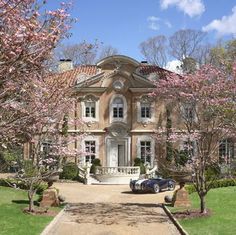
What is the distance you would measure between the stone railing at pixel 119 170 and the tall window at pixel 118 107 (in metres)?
5.51

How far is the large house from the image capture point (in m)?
39.3

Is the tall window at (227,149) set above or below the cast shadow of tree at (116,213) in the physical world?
above

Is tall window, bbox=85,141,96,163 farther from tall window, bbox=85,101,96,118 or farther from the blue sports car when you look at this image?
the blue sports car

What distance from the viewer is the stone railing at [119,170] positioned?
35.9 m

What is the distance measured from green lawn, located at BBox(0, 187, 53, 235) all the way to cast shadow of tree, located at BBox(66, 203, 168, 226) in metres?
1.70

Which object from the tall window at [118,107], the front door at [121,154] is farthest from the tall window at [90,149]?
the tall window at [118,107]

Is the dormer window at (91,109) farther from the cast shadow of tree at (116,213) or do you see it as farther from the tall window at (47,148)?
the tall window at (47,148)

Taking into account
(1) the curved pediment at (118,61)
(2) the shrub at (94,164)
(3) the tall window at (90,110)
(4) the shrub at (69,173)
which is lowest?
(4) the shrub at (69,173)

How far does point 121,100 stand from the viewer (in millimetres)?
39969

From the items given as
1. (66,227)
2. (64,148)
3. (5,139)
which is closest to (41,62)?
(5,139)

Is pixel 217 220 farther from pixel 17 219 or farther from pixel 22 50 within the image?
pixel 22 50

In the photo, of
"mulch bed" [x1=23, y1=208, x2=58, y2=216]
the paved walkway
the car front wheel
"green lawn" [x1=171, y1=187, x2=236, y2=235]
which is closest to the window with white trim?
the paved walkway

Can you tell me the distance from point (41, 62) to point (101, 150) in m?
32.4

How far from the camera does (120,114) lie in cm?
4009
